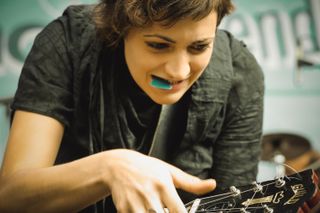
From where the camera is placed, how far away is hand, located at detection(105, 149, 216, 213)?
982mm

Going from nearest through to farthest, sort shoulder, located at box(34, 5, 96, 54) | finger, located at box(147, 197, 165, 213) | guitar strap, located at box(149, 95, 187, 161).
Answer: finger, located at box(147, 197, 165, 213) < shoulder, located at box(34, 5, 96, 54) < guitar strap, located at box(149, 95, 187, 161)

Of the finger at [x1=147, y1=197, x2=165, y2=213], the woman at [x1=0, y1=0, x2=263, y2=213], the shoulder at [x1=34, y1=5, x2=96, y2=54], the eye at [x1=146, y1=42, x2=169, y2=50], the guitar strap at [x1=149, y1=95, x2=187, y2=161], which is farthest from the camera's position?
the guitar strap at [x1=149, y1=95, x2=187, y2=161]

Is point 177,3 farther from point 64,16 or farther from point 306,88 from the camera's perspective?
point 306,88

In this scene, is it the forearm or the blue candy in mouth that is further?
the blue candy in mouth

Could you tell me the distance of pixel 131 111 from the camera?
1.45m

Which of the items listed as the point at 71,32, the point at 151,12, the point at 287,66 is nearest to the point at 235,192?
the point at 151,12

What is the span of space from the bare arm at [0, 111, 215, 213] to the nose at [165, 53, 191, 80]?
0.83 feet

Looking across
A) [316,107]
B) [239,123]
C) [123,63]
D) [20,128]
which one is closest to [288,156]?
[316,107]

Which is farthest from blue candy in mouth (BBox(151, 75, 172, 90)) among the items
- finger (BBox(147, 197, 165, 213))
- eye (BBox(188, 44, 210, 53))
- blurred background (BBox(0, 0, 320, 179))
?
blurred background (BBox(0, 0, 320, 179))

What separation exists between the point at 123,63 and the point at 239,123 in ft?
1.43

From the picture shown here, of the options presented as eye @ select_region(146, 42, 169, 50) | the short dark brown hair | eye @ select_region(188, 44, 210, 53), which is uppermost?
the short dark brown hair

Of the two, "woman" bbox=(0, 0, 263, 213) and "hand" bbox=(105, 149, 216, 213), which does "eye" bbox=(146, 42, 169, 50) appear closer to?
"woman" bbox=(0, 0, 263, 213)

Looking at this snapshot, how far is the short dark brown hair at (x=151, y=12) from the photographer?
113 cm

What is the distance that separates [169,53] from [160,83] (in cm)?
9
